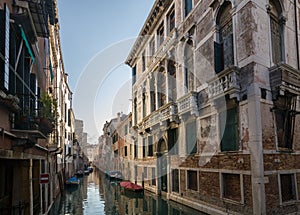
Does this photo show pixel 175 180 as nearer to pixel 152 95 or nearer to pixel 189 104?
pixel 189 104

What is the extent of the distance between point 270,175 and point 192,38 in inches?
258

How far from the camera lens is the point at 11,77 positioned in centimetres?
498

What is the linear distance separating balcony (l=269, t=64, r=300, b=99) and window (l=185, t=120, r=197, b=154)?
4.02 metres

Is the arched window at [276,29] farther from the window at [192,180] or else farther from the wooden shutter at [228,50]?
the window at [192,180]

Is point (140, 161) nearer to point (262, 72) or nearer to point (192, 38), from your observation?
point (192, 38)

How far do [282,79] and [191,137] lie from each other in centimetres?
486

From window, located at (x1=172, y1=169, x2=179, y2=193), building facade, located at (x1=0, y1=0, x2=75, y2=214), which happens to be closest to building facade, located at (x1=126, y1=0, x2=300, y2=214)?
window, located at (x1=172, y1=169, x2=179, y2=193)

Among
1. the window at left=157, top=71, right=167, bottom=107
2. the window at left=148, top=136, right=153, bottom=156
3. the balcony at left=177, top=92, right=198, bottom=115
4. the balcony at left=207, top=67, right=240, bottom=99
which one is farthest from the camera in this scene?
the window at left=148, top=136, right=153, bottom=156

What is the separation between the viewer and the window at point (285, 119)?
834 centimetres

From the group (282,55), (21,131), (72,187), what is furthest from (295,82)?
(72,187)

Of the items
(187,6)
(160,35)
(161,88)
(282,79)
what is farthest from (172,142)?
(282,79)

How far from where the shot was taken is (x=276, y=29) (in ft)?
29.7

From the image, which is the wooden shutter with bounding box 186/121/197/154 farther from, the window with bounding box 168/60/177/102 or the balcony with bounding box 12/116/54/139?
the balcony with bounding box 12/116/54/139

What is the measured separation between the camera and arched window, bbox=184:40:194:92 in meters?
12.0
